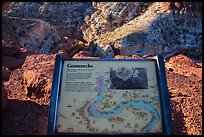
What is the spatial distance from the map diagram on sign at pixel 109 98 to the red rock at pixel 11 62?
5001 mm

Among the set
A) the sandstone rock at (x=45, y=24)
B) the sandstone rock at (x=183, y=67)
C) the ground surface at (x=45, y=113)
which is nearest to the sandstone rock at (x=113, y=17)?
the sandstone rock at (x=45, y=24)

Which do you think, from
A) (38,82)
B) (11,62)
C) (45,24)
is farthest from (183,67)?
(45,24)

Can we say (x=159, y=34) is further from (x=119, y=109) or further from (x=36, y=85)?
(x=119, y=109)

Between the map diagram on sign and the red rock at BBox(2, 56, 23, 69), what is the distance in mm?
5001

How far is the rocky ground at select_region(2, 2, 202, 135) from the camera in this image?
253 inches

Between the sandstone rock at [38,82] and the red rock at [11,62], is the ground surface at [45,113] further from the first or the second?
the red rock at [11,62]

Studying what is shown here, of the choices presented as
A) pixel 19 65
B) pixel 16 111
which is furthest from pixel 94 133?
pixel 19 65

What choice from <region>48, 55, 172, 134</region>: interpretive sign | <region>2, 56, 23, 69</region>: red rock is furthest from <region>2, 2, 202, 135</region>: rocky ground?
<region>48, 55, 172, 134</region>: interpretive sign

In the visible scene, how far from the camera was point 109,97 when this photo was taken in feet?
16.3

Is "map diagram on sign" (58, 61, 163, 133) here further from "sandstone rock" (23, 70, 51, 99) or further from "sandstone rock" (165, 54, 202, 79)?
"sandstone rock" (165, 54, 202, 79)

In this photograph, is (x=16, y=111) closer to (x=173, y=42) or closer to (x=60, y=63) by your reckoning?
(x=60, y=63)

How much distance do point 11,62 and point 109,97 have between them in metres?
5.94

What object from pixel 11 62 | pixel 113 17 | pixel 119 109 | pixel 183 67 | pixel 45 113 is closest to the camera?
pixel 119 109

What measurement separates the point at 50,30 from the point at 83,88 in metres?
18.6
